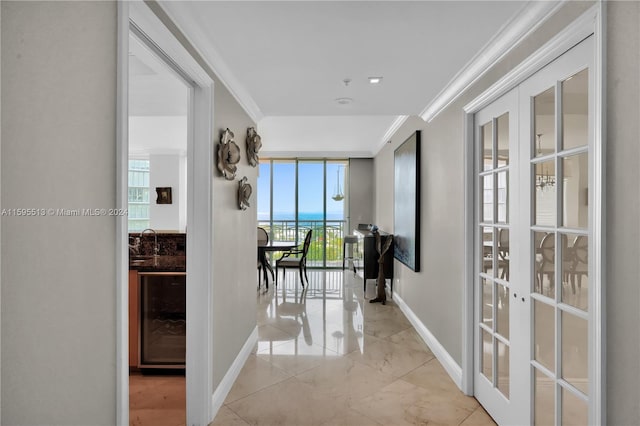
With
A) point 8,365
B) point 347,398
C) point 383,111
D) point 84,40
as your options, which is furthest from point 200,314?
point 383,111

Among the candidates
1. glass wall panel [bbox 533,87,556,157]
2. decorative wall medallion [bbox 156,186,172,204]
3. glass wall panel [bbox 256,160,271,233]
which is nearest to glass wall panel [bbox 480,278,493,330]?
glass wall panel [bbox 533,87,556,157]

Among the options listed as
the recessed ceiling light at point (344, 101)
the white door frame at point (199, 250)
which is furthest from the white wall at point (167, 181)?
the white door frame at point (199, 250)

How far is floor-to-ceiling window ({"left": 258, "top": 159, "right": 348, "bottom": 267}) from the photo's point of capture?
316 inches

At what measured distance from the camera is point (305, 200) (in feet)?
26.5

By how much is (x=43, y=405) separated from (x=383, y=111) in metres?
3.26

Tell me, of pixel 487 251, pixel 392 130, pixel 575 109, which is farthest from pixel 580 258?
pixel 392 130

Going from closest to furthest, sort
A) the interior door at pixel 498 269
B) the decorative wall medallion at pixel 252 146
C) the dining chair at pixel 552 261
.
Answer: the dining chair at pixel 552 261
the interior door at pixel 498 269
the decorative wall medallion at pixel 252 146

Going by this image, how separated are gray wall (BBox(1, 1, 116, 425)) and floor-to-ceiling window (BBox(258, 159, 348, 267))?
22.6ft

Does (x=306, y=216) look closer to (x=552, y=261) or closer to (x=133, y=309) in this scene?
(x=133, y=309)

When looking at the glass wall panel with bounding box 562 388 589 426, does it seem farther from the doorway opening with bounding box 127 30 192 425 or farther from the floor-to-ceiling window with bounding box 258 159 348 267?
the floor-to-ceiling window with bounding box 258 159 348 267

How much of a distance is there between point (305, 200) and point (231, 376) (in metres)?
5.69

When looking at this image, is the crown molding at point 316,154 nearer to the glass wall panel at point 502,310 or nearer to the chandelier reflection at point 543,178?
the glass wall panel at point 502,310

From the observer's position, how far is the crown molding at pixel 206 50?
5.25ft

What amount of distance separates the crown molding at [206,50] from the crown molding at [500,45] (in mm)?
1592
